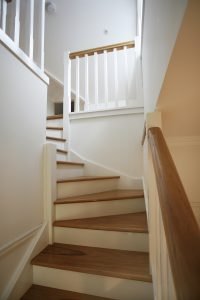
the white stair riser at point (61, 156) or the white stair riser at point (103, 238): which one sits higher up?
the white stair riser at point (61, 156)

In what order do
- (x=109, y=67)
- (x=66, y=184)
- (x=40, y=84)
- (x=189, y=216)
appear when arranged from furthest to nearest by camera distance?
(x=109, y=67) < (x=66, y=184) < (x=40, y=84) < (x=189, y=216)

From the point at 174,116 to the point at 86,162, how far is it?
1.52m

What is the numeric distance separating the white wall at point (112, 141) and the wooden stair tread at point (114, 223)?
78cm

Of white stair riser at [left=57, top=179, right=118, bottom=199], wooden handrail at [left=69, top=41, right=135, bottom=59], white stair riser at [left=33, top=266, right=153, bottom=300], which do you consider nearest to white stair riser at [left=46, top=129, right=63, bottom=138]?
white stair riser at [left=57, top=179, right=118, bottom=199]

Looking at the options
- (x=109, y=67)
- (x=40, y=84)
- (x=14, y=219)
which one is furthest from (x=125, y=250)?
(x=109, y=67)

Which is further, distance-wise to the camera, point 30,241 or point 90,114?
point 90,114

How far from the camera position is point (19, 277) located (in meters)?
1.12

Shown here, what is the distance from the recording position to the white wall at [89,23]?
327 cm

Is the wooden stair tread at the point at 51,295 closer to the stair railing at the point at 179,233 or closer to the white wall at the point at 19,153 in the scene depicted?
the white wall at the point at 19,153

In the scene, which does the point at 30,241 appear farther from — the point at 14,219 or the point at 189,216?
the point at 189,216

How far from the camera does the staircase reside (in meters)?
1.10

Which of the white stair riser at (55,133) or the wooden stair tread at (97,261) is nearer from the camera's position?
the wooden stair tread at (97,261)

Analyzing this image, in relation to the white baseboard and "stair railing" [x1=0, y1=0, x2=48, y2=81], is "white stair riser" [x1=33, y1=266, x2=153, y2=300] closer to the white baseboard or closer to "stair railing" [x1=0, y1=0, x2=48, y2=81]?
the white baseboard

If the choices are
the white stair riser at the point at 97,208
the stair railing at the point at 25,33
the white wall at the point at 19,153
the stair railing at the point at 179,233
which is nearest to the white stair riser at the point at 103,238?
the white stair riser at the point at 97,208
